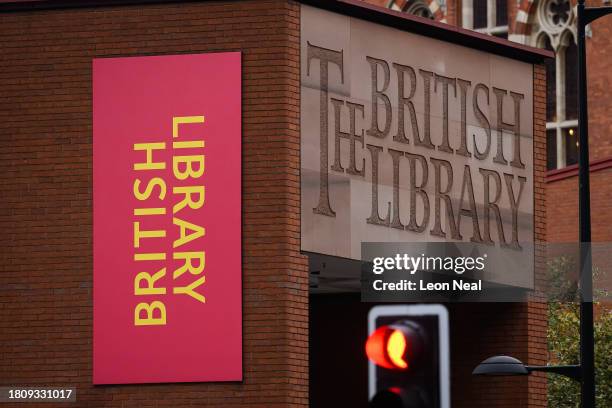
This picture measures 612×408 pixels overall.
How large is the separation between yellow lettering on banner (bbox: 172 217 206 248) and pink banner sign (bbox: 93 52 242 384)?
1cm

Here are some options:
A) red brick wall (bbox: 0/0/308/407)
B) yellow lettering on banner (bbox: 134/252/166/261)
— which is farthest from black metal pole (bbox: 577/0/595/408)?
yellow lettering on banner (bbox: 134/252/166/261)

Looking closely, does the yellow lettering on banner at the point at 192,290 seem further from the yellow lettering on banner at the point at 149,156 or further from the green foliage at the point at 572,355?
the green foliage at the point at 572,355

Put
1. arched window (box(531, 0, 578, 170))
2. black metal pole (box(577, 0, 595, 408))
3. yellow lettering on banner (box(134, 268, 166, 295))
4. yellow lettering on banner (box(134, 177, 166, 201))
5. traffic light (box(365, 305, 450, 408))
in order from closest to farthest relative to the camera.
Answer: traffic light (box(365, 305, 450, 408)) → black metal pole (box(577, 0, 595, 408)) → yellow lettering on banner (box(134, 268, 166, 295)) → yellow lettering on banner (box(134, 177, 166, 201)) → arched window (box(531, 0, 578, 170))

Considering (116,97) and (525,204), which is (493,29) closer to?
(525,204)

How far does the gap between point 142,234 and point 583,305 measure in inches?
254

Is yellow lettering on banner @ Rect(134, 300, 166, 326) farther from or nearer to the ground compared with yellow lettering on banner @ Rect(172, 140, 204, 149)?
nearer to the ground

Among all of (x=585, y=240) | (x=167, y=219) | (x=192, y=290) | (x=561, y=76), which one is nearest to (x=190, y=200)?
(x=167, y=219)

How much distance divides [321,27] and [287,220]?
10.1ft

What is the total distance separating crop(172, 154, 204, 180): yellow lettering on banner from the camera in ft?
82.0

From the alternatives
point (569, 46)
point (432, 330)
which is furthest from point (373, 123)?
point (569, 46)

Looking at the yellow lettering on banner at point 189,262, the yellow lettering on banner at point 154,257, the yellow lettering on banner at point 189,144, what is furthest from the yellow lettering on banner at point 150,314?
the yellow lettering on banner at point 189,144

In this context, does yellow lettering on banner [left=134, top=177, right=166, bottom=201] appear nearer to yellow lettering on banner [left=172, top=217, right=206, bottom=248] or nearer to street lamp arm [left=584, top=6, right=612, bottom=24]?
yellow lettering on banner [left=172, top=217, right=206, bottom=248]

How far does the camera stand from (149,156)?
25141 mm

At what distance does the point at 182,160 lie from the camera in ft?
82.1
